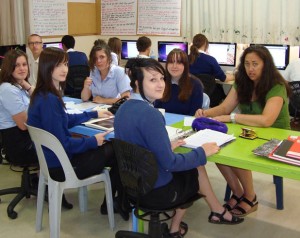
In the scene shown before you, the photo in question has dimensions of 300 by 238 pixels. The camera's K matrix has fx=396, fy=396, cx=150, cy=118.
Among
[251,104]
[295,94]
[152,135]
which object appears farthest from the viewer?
[295,94]

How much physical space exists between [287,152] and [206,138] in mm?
440

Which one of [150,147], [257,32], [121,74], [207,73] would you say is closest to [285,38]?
[257,32]

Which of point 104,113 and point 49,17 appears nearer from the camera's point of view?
point 104,113

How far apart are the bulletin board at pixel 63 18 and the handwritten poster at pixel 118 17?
146mm

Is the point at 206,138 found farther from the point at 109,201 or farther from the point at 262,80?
the point at 109,201

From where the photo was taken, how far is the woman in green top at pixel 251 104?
2494 millimetres

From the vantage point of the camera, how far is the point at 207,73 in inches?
196

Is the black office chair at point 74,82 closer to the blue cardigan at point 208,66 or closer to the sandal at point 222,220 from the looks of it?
the blue cardigan at point 208,66

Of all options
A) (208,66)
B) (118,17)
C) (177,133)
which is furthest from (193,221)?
(118,17)

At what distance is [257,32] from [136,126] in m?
3.98

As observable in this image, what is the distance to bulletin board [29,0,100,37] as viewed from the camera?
5.69 meters

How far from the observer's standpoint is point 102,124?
258 cm

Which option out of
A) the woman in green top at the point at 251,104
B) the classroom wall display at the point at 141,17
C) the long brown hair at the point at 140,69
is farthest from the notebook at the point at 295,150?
the classroom wall display at the point at 141,17

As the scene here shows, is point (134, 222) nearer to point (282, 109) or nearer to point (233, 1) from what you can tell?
point (282, 109)
